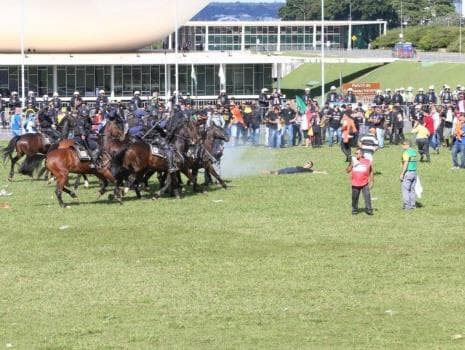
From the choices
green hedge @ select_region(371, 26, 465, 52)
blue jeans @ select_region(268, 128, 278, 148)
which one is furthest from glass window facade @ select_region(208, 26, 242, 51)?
blue jeans @ select_region(268, 128, 278, 148)

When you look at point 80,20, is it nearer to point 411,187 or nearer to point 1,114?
point 1,114

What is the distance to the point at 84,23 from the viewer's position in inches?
3221

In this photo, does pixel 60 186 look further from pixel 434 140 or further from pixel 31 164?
pixel 434 140

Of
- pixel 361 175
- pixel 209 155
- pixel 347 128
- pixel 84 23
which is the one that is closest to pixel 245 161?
pixel 347 128

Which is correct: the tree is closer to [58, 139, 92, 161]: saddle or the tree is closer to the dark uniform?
the dark uniform

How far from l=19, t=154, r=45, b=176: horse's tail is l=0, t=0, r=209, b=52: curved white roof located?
46391mm

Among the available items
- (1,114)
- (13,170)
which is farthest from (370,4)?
(13,170)

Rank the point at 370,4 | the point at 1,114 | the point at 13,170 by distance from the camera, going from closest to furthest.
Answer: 1. the point at 13,170
2. the point at 1,114
3. the point at 370,4

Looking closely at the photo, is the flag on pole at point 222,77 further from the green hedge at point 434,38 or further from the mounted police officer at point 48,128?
the mounted police officer at point 48,128

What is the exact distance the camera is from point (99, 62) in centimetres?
7881

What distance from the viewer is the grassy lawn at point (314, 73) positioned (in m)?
94.0

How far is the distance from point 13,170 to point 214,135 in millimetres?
7455

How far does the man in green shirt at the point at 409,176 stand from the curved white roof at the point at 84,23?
5341 cm

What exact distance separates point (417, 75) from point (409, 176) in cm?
5904
